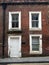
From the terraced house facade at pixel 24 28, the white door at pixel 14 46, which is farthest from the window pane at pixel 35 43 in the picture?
the white door at pixel 14 46

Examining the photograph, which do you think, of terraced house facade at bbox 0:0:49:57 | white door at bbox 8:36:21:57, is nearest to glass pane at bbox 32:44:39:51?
terraced house facade at bbox 0:0:49:57

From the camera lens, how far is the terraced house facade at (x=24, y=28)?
21.2m

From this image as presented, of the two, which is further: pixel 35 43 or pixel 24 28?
pixel 35 43

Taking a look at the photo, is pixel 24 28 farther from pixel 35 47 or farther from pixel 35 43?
pixel 35 47

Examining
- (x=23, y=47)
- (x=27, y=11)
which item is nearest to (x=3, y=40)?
(x=23, y=47)

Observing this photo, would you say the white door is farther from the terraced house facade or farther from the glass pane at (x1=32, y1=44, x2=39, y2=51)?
the glass pane at (x1=32, y1=44, x2=39, y2=51)

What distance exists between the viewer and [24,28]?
2130cm

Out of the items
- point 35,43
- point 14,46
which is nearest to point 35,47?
point 35,43

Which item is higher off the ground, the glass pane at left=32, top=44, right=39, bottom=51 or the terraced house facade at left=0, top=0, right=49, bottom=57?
the terraced house facade at left=0, top=0, right=49, bottom=57

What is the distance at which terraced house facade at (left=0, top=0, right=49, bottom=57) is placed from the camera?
69.6 ft

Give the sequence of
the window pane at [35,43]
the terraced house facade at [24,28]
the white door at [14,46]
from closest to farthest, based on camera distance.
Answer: the terraced house facade at [24,28], the white door at [14,46], the window pane at [35,43]

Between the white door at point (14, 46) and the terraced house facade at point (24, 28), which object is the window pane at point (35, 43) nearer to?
the terraced house facade at point (24, 28)

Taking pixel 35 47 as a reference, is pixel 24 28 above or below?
above

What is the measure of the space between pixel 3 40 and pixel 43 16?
4592mm
